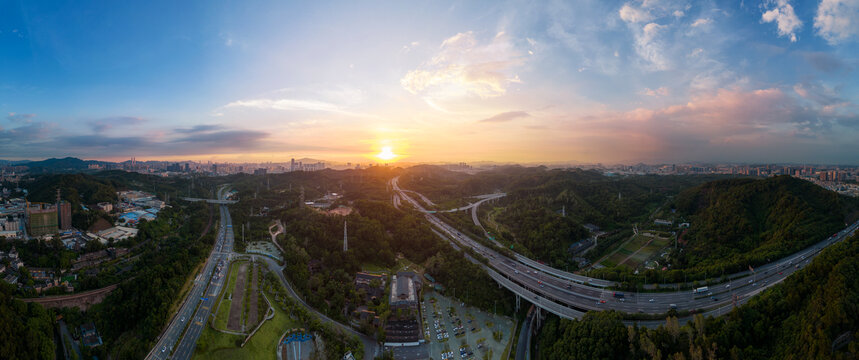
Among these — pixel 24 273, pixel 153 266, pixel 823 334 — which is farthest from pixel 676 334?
pixel 24 273

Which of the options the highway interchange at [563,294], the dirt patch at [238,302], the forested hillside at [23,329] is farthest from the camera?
the dirt patch at [238,302]

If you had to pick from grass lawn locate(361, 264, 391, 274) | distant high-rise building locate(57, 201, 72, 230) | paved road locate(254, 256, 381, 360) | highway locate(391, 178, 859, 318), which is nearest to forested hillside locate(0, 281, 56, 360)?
paved road locate(254, 256, 381, 360)

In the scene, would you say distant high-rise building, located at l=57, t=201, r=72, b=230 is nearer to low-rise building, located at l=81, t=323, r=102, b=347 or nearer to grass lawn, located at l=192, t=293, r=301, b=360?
low-rise building, located at l=81, t=323, r=102, b=347

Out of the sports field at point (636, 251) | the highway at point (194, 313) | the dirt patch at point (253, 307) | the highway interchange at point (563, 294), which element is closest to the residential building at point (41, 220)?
the highway at point (194, 313)

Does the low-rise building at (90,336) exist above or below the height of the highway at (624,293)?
below

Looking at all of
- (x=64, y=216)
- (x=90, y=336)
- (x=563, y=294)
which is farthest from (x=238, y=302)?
(x=64, y=216)

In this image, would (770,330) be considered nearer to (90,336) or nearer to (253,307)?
(253,307)

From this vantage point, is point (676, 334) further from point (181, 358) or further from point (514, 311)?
point (181, 358)

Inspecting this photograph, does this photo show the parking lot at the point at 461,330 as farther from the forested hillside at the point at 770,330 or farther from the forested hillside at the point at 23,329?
the forested hillside at the point at 23,329
